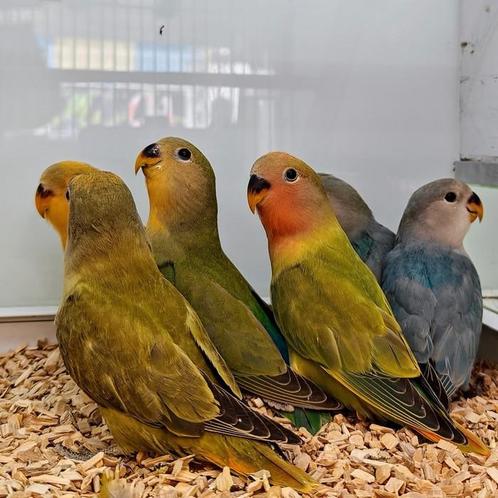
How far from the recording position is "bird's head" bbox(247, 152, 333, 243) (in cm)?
216

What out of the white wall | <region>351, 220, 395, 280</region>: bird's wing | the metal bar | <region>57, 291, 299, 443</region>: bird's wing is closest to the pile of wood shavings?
<region>57, 291, 299, 443</region>: bird's wing

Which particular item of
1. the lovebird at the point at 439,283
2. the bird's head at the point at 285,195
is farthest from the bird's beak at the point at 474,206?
the bird's head at the point at 285,195

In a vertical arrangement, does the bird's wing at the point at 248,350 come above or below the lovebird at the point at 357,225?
below

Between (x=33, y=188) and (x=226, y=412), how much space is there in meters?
1.40

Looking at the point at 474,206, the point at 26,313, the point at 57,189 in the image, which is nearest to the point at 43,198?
the point at 57,189

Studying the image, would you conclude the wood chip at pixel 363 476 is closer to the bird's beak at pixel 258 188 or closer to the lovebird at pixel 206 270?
the lovebird at pixel 206 270

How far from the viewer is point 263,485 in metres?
1.63

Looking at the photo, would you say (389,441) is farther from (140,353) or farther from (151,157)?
(151,157)

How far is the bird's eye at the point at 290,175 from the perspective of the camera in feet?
7.11

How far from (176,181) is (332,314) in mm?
644

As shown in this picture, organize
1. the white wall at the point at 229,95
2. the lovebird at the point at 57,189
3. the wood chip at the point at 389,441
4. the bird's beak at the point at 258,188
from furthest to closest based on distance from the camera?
the white wall at the point at 229,95, the lovebird at the point at 57,189, the bird's beak at the point at 258,188, the wood chip at the point at 389,441

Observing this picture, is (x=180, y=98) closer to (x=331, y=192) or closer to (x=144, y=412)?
(x=331, y=192)

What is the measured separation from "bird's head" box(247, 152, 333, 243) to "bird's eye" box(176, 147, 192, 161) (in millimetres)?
221

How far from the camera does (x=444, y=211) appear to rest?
7.93 ft
